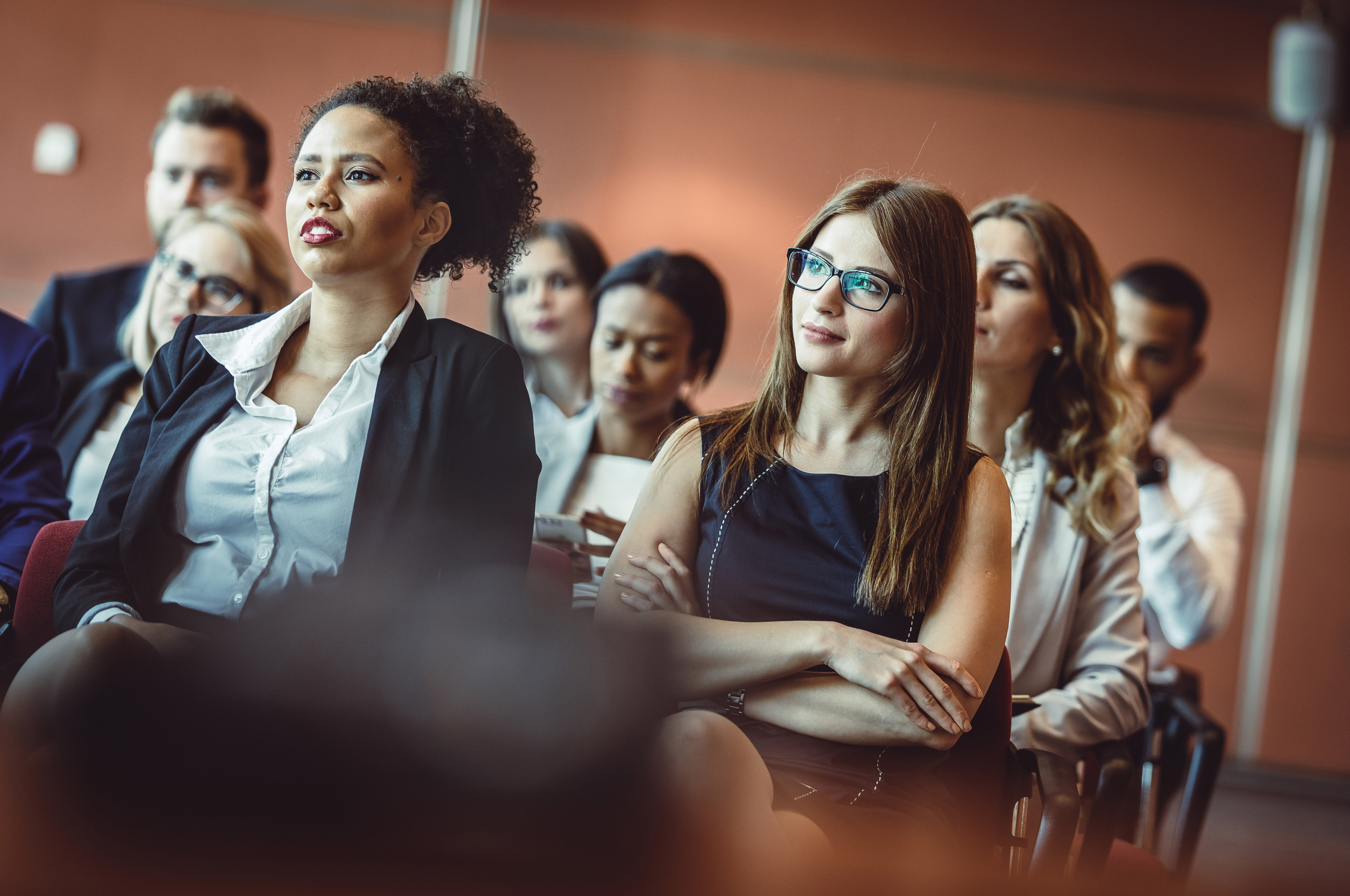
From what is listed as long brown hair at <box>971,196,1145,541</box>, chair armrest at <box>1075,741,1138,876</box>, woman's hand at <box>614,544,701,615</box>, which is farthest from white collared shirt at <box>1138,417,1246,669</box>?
woman's hand at <box>614,544,701,615</box>

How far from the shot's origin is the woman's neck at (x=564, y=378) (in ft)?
6.93

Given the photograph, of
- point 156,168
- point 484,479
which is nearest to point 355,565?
point 484,479

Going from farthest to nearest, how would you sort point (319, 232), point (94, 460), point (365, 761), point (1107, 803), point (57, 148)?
point (57, 148), point (94, 460), point (1107, 803), point (319, 232), point (365, 761)

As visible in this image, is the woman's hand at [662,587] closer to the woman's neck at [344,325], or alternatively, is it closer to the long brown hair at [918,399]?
the long brown hair at [918,399]

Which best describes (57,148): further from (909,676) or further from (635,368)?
(909,676)

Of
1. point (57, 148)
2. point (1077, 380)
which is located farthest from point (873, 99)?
point (57, 148)

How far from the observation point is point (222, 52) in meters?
2.88

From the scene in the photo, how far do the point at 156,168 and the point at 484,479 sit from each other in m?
1.54

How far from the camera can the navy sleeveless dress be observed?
38.7 inches

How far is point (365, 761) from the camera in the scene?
0.61 meters

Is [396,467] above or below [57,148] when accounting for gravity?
below

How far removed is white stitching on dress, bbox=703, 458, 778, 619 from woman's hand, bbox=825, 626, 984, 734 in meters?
0.14

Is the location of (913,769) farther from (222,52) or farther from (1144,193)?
(222,52)

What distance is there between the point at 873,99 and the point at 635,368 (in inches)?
28.5
